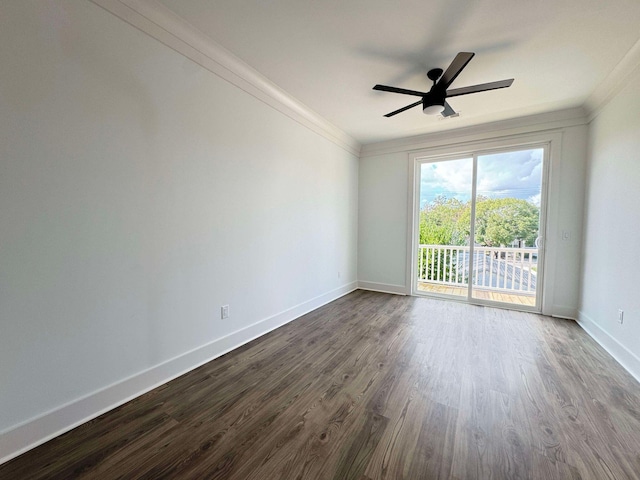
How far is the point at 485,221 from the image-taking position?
3869 millimetres

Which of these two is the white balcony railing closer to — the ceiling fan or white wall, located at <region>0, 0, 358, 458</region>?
the ceiling fan

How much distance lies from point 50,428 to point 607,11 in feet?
14.3

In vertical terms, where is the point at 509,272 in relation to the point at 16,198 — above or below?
below

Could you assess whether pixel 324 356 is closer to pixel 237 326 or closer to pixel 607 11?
pixel 237 326

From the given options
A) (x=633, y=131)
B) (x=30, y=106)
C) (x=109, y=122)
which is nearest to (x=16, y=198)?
(x=30, y=106)

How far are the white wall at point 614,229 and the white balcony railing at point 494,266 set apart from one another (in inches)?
29.8

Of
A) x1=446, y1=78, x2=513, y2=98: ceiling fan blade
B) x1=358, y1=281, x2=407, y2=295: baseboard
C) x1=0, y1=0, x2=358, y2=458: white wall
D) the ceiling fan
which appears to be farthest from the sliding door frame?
x1=0, y1=0, x2=358, y2=458: white wall

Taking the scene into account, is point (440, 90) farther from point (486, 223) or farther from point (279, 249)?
point (486, 223)

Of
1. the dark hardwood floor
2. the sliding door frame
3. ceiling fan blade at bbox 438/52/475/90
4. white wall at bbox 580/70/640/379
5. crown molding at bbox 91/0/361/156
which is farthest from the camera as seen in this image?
the sliding door frame

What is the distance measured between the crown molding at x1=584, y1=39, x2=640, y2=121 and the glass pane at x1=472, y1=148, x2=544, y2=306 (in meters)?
0.66

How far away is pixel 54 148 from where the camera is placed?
1.39 m

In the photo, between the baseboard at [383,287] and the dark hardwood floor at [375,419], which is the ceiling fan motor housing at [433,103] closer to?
the dark hardwood floor at [375,419]

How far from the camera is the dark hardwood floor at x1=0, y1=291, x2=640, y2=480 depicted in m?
1.23

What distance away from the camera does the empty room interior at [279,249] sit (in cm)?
131
